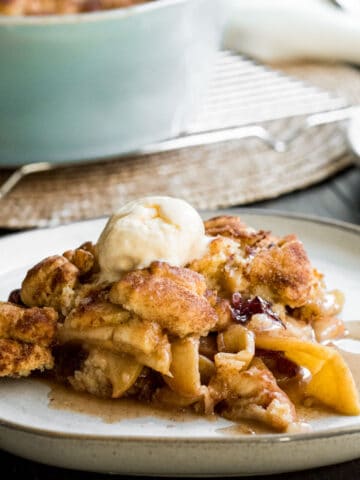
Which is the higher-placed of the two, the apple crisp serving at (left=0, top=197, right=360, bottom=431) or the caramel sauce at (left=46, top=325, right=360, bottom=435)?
the apple crisp serving at (left=0, top=197, right=360, bottom=431)

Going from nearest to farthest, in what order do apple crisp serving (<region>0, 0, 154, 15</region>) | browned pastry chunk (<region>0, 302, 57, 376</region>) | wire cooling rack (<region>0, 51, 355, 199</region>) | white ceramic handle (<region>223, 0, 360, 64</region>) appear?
browned pastry chunk (<region>0, 302, 57, 376</region>) → apple crisp serving (<region>0, 0, 154, 15</region>) → wire cooling rack (<region>0, 51, 355, 199</region>) → white ceramic handle (<region>223, 0, 360, 64</region>)

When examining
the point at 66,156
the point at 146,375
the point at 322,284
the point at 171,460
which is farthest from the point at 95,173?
the point at 171,460

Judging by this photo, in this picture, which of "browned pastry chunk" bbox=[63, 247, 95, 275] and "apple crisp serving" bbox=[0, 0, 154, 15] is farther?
"apple crisp serving" bbox=[0, 0, 154, 15]

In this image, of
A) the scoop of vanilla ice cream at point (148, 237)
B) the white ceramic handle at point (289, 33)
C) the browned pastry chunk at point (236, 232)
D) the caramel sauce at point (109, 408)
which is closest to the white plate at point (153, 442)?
the caramel sauce at point (109, 408)

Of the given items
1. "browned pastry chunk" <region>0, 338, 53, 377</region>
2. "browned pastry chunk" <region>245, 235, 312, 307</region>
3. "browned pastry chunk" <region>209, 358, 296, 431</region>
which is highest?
"browned pastry chunk" <region>245, 235, 312, 307</region>

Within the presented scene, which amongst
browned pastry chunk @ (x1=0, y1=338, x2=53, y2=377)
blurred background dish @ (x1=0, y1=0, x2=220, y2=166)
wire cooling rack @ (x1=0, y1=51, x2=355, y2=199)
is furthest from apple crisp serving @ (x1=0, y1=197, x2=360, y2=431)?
wire cooling rack @ (x1=0, y1=51, x2=355, y2=199)

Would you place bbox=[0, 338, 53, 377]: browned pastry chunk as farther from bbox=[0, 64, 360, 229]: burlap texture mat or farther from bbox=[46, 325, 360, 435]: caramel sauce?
bbox=[0, 64, 360, 229]: burlap texture mat

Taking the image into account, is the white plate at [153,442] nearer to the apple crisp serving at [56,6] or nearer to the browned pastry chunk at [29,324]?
the browned pastry chunk at [29,324]
